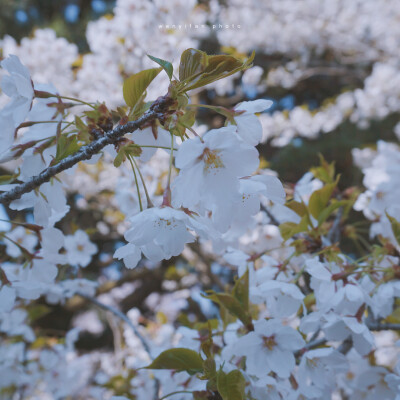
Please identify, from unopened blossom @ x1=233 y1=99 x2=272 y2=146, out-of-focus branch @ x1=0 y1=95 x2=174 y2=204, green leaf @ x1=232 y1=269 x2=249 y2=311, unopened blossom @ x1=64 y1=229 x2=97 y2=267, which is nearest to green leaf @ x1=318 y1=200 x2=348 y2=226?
green leaf @ x1=232 y1=269 x2=249 y2=311

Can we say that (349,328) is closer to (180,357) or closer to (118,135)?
(180,357)

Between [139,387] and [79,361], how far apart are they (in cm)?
117

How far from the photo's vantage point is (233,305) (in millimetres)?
719

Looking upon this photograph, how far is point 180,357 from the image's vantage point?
648 mm

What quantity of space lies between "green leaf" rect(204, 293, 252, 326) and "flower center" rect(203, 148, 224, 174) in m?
0.30

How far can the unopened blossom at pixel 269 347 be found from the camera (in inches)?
27.1

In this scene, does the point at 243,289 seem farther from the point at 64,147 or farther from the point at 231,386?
the point at 64,147

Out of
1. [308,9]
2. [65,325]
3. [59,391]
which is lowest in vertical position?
[59,391]

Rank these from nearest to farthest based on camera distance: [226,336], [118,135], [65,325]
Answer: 1. [118,135]
2. [226,336]
3. [65,325]

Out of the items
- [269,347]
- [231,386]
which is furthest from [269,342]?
[231,386]

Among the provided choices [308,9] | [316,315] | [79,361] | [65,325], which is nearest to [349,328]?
[316,315]

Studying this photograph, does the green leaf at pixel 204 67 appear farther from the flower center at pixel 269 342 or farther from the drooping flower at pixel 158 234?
the flower center at pixel 269 342

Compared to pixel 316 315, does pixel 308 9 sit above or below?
above

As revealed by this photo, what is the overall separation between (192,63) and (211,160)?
0.41 ft
